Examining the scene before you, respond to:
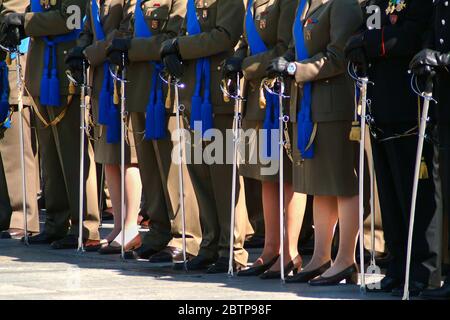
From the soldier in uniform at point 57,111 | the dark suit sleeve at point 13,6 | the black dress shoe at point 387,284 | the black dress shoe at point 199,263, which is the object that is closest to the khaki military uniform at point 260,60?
the black dress shoe at point 199,263

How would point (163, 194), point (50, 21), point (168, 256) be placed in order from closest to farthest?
point (168, 256), point (163, 194), point (50, 21)

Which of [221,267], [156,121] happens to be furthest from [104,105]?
[221,267]

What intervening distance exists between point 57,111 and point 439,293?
4431mm

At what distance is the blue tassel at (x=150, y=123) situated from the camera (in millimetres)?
9602

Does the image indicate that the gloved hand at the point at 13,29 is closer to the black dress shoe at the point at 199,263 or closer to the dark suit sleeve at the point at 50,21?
the dark suit sleeve at the point at 50,21

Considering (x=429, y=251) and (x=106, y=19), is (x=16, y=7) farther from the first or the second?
(x=429, y=251)

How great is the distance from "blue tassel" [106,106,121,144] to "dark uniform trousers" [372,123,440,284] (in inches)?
115

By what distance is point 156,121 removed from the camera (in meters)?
9.57

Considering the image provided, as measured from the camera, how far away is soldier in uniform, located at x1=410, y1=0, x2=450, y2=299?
7.09 meters

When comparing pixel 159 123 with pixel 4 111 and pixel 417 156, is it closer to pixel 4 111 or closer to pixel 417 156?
pixel 4 111

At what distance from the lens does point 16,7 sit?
36.3 ft

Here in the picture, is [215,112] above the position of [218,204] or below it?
above

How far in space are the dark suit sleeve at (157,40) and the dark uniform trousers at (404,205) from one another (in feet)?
7.90

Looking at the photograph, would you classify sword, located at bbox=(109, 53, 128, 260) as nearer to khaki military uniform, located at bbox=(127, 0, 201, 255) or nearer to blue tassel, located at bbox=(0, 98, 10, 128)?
khaki military uniform, located at bbox=(127, 0, 201, 255)
